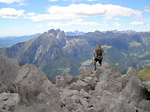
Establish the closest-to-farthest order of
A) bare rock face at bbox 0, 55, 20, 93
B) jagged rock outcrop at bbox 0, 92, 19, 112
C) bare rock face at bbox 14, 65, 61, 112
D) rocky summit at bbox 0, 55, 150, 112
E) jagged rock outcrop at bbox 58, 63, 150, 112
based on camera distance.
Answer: bare rock face at bbox 14, 65, 61, 112 → rocky summit at bbox 0, 55, 150, 112 → jagged rock outcrop at bbox 0, 92, 19, 112 → jagged rock outcrop at bbox 58, 63, 150, 112 → bare rock face at bbox 0, 55, 20, 93

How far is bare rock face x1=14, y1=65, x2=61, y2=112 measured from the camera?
1432 cm

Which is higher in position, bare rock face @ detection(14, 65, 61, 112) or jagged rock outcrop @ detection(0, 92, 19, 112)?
bare rock face @ detection(14, 65, 61, 112)

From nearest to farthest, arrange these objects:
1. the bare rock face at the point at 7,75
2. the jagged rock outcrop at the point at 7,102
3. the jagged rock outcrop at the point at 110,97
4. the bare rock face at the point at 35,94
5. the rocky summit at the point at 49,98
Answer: the bare rock face at the point at 35,94 → the rocky summit at the point at 49,98 → the jagged rock outcrop at the point at 7,102 → the jagged rock outcrop at the point at 110,97 → the bare rock face at the point at 7,75

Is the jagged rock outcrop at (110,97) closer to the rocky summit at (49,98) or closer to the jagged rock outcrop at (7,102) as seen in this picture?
the rocky summit at (49,98)

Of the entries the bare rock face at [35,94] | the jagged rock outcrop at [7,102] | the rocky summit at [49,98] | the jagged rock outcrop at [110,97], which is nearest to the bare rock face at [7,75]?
the rocky summit at [49,98]

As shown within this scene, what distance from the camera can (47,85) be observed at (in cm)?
1571

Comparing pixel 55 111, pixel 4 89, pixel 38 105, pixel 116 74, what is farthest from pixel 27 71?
pixel 116 74

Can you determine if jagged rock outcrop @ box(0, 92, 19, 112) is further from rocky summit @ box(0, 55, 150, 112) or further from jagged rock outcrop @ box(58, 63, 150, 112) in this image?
jagged rock outcrop @ box(58, 63, 150, 112)

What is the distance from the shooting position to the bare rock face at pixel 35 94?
1432 centimetres

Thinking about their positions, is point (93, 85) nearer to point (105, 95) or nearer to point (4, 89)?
point (105, 95)

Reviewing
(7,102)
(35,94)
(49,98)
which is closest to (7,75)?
(7,102)

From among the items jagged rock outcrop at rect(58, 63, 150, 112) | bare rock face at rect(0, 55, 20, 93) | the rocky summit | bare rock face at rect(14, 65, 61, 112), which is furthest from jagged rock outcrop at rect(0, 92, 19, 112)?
jagged rock outcrop at rect(58, 63, 150, 112)

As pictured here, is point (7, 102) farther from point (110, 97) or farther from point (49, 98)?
point (110, 97)

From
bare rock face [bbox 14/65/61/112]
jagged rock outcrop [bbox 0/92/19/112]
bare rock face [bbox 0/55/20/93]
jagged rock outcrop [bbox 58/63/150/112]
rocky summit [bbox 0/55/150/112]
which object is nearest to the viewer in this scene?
bare rock face [bbox 14/65/61/112]
